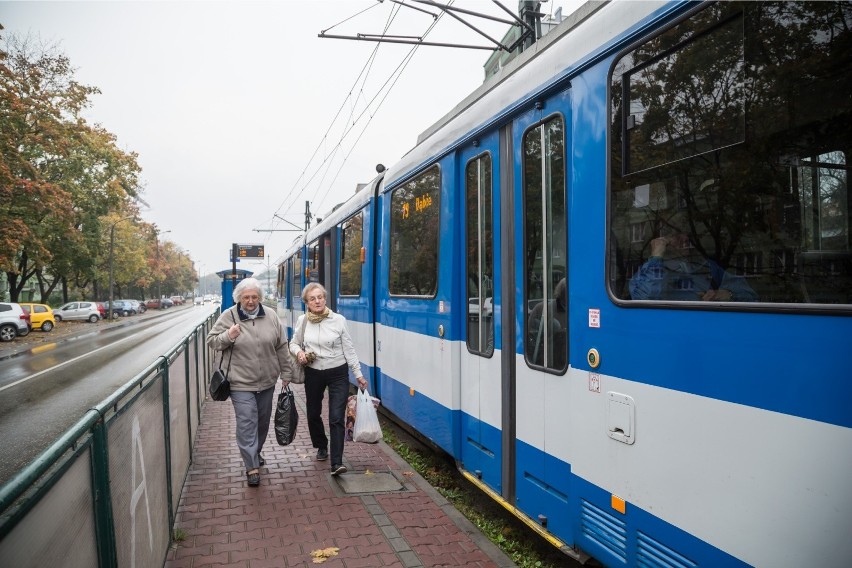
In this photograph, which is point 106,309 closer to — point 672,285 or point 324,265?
point 324,265

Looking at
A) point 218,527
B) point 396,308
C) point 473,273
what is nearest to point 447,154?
point 473,273

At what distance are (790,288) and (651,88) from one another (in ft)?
3.99

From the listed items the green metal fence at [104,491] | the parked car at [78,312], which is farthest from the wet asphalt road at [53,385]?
the parked car at [78,312]

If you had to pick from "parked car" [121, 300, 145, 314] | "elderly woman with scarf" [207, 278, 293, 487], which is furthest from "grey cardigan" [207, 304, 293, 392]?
"parked car" [121, 300, 145, 314]

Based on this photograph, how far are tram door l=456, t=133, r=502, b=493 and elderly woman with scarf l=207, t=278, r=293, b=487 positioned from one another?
6.50 feet

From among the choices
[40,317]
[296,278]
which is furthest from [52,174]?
[296,278]

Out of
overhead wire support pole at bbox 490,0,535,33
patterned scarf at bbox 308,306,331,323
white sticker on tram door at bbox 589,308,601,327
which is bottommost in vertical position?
patterned scarf at bbox 308,306,331,323

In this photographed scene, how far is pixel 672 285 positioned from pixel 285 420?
14.4ft

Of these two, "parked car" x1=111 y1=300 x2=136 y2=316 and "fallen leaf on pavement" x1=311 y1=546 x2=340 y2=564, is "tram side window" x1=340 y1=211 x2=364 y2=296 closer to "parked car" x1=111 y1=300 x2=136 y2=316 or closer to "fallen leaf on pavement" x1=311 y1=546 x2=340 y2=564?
"fallen leaf on pavement" x1=311 y1=546 x2=340 y2=564

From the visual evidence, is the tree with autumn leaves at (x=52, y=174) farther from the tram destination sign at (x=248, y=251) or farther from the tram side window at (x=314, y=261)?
the tram side window at (x=314, y=261)

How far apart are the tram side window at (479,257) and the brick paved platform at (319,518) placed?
1426 mm

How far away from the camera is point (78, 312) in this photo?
45469 millimetres

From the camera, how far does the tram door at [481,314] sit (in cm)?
480

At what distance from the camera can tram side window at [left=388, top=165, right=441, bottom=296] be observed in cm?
614
